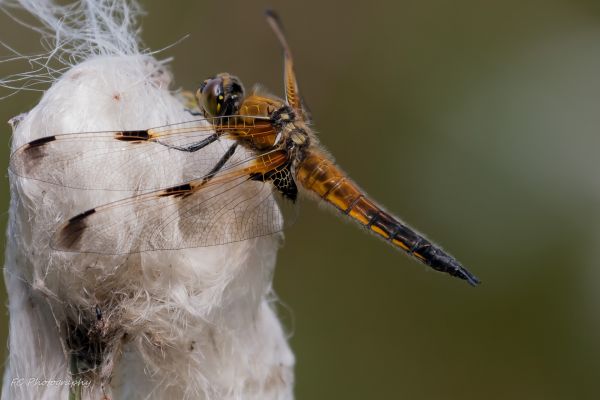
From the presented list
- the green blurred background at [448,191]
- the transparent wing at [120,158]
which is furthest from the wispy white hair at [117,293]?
the green blurred background at [448,191]

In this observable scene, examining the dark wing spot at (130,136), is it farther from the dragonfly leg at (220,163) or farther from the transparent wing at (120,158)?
the dragonfly leg at (220,163)

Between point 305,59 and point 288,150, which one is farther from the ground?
point 305,59

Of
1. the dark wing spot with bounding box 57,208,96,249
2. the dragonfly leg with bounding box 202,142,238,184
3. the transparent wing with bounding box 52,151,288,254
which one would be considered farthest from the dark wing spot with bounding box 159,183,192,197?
the dark wing spot with bounding box 57,208,96,249

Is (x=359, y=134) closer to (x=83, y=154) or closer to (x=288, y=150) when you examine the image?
(x=288, y=150)

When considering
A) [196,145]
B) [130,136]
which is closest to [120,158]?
[130,136]

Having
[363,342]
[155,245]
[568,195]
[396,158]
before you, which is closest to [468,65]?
[396,158]
